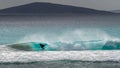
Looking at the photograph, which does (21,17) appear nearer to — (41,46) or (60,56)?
(41,46)

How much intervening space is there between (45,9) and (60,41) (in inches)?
224

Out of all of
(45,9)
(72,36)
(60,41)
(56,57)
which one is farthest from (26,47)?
(45,9)

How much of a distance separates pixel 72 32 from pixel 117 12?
3563mm

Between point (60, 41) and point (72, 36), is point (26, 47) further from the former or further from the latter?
point (72, 36)

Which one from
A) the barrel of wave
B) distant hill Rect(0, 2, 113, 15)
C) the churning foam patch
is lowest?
the barrel of wave

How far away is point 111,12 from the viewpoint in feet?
46.4

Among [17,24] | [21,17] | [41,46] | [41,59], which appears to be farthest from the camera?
[21,17]

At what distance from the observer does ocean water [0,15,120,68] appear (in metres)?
2.69

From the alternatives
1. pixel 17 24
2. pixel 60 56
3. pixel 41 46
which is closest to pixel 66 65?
pixel 60 56

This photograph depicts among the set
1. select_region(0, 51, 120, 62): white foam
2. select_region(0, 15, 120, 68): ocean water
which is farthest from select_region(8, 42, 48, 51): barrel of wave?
select_region(0, 51, 120, 62): white foam

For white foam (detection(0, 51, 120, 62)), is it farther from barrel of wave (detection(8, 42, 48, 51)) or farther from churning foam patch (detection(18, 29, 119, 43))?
churning foam patch (detection(18, 29, 119, 43))

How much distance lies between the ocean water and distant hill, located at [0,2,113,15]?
227 millimetres

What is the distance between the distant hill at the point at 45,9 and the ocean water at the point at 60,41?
0.74 ft

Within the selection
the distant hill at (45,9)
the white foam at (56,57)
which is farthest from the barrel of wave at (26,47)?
the distant hill at (45,9)
